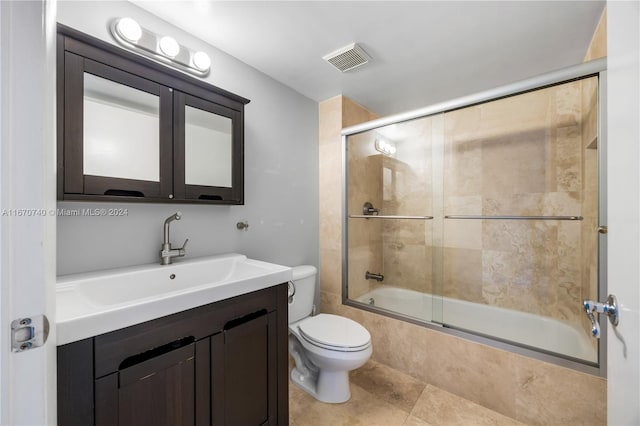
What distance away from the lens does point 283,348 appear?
1319mm

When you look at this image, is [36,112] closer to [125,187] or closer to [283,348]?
[125,187]

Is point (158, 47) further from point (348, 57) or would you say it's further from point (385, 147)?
point (385, 147)

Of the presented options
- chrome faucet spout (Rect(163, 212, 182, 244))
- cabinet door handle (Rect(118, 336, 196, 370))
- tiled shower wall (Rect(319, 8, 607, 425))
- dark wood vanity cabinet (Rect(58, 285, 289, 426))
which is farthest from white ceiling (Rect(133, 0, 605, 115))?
cabinet door handle (Rect(118, 336, 196, 370))

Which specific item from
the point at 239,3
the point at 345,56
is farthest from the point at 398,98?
the point at 239,3

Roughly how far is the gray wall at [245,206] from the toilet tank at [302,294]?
0.81 feet

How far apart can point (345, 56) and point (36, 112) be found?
1647 mm

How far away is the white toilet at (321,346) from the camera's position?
1541mm

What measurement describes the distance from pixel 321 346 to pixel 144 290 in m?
0.99

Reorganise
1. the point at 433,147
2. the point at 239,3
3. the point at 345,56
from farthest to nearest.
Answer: the point at 433,147, the point at 345,56, the point at 239,3

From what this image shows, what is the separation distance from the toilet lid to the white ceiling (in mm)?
1785

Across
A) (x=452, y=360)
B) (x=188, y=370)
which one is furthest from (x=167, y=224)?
(x=452, y=360)

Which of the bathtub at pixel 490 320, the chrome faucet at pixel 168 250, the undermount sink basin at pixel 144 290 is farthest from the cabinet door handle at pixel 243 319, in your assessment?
the bathtub at pixel 490 320

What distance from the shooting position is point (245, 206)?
181 cm

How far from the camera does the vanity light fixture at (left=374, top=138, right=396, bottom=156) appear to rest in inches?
94.2
